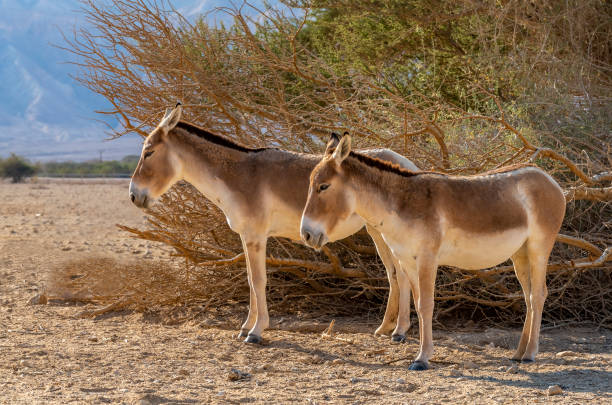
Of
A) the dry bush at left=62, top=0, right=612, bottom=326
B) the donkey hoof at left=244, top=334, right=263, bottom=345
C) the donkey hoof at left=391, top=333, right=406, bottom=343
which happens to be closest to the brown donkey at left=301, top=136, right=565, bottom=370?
the donkey hoof at left=391, top=333, right=406, bottom=343

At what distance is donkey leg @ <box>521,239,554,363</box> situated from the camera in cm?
556

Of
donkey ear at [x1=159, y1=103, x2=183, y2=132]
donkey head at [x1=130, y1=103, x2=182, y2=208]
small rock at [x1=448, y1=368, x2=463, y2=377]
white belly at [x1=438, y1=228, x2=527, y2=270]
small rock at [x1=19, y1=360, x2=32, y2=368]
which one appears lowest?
small rock at [x1=19, y1=360, x2=32, y2=368]

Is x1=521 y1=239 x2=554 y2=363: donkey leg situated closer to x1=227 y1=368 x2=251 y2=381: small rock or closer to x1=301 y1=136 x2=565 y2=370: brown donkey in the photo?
x1=301 y1=136 x2=565 y2=370: brown donkey

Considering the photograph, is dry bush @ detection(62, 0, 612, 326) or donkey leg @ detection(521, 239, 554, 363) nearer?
donkey leg @ detection(521, 239, 554, 363)

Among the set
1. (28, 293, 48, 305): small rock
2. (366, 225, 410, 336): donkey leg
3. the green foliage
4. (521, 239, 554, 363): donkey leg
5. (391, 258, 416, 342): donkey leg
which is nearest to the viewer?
(521, 239, 554, 363): donkey leg

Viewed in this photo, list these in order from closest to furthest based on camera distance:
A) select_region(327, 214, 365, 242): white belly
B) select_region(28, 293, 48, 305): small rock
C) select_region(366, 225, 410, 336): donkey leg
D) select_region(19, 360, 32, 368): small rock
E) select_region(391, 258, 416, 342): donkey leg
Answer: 1. select_region(19, 360, 32, 368): small rock
2. select_region(327, 214, 365, 242): white belly
3. select_region(391, 258, 416, 342): donkey leg
4. select_region(366, 225, 410, 336): donkey leg
5. select_region(28, 293, 48, 305): small rock

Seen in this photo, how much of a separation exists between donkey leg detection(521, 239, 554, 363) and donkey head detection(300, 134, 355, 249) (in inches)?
59.6

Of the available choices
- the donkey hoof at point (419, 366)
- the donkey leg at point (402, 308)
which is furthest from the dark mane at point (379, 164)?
the donkey hoof at point (419, 366)

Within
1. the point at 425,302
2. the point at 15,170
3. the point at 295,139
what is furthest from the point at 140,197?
the point at 15,170

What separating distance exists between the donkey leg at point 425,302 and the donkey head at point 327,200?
699mm

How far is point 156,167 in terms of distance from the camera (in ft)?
21.2

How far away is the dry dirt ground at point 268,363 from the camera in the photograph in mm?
4852

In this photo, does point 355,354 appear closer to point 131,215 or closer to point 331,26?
point 331,26

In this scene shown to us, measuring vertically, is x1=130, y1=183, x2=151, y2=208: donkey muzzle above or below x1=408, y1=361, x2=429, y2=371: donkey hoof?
above
